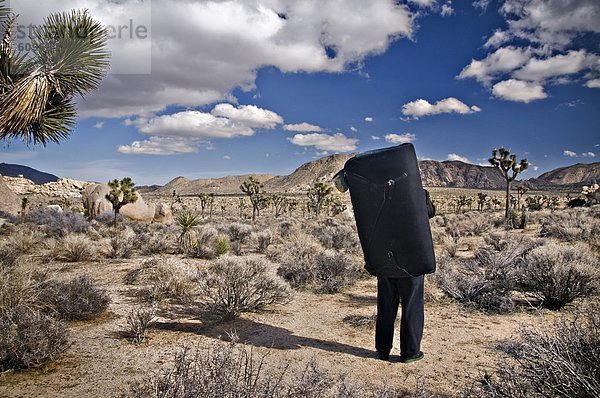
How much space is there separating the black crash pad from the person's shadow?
133 cm

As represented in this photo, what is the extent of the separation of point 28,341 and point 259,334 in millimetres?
2705

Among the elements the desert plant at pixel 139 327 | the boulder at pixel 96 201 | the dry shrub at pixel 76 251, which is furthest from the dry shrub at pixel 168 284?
the boulder at pixel 96 201

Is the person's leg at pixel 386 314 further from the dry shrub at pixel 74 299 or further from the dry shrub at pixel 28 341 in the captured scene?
the dry shrub at pixel 74 299

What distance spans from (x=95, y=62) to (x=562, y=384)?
9.50 metres

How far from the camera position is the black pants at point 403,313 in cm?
416

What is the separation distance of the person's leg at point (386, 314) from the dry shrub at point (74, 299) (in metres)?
4.43

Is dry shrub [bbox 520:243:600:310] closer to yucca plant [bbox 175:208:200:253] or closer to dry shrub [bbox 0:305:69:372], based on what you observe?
dry shrub [bbox 0:305:69:372]

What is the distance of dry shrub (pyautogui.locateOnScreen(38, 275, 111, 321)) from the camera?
5457 millimetres

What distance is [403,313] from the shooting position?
422 centimetres

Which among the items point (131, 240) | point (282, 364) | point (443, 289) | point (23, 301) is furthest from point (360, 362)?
point (131, 240)

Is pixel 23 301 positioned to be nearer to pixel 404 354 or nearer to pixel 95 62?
pixel 404 354

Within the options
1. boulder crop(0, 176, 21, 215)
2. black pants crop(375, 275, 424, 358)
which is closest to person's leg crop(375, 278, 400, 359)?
black pants crop(375, 275, 424, 358)

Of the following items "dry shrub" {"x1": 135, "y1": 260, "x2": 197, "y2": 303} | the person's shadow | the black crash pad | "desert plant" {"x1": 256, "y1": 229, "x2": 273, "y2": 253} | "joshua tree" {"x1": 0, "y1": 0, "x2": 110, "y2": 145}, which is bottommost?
the person's shadow

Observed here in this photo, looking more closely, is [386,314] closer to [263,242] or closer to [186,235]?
[263,242]
